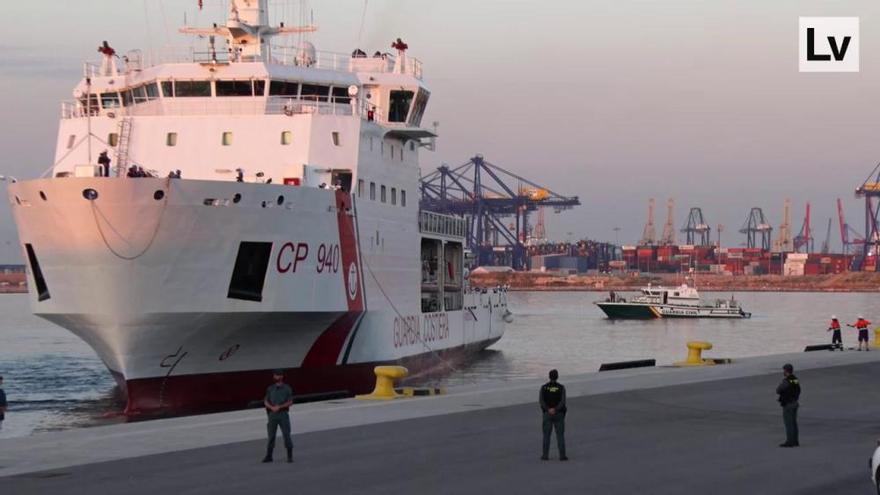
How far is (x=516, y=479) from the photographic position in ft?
54.4

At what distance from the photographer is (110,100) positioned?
38.0m

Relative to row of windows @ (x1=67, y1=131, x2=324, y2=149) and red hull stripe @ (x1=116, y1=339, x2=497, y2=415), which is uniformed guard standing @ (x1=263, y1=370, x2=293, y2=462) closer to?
red hull stripe @ (x1=116, y1=339, x2=497, y2=415)

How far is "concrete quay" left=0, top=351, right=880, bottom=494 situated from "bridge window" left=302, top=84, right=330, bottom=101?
1204 cm

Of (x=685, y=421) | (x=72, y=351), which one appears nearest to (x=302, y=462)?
(x=685, y=421)

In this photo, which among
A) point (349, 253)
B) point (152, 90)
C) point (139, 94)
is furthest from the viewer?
point (139, 94)

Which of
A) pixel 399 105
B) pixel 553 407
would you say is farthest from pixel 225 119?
pixel 553 407

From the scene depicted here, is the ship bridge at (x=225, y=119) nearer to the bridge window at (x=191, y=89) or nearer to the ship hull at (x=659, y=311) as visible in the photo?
the bridge window at (x=191, y=89)

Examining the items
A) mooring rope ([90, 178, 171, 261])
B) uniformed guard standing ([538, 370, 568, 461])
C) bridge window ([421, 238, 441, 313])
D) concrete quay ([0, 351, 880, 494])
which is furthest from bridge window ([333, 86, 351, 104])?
uniformed guard standing ([538, 370, 568, 461])

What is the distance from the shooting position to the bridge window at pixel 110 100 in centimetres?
3791

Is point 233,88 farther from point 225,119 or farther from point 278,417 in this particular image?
point 278,417

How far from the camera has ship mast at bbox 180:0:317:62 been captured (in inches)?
1529

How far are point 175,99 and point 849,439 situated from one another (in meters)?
22.4

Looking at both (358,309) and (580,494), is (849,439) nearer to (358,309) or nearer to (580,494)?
(580,494)

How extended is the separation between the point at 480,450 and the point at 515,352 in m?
50.0
